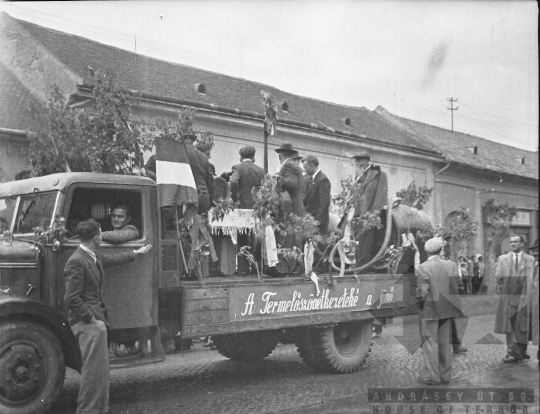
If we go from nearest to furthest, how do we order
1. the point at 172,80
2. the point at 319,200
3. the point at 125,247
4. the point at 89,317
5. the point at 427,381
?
the point at 89,317 < the point at 125,247 < the point at 427,381 < the point at 319,200 < the point at 172,80

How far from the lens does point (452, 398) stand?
661 centimetres

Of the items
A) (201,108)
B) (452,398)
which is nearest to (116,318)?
(452,398)

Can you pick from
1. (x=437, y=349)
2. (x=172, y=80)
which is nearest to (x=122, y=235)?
(x=437, y=349)

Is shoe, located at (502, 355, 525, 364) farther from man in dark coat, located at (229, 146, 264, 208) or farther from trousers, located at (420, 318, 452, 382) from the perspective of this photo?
man in dark coat, located at (229, 146, 264, 208)

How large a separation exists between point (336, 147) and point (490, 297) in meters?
7.48

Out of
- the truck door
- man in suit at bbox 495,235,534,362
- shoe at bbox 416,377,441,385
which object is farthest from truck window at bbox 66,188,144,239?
man in suit at bbox 495,235,534,362

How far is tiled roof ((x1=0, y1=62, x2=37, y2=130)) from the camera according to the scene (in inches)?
385

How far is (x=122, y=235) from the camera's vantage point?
6102mm

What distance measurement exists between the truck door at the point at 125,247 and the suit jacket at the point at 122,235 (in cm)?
4

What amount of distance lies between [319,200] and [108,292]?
11.6ft

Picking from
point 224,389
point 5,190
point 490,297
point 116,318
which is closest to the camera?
point 116,318

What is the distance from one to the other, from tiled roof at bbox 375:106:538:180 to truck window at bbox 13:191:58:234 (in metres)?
14.0

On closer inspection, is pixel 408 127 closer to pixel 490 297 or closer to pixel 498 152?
pixel 498 152

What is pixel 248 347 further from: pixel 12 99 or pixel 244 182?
pixel 12 99
